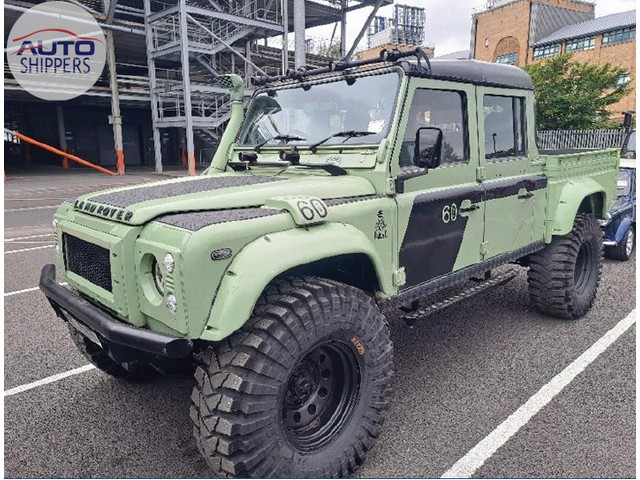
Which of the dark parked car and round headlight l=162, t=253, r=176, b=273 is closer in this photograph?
round headlight l=162, t=253, r=176, b=273

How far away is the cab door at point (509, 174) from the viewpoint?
153 inches

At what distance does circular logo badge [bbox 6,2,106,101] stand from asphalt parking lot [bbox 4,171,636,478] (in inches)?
796

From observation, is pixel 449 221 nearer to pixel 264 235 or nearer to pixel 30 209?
pixel 264 235

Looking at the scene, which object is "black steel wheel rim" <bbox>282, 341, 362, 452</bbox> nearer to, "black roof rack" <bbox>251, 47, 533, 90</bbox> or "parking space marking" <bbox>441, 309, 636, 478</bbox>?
"parking space marking" <bbox>441, 309, 636, 478</bbox>

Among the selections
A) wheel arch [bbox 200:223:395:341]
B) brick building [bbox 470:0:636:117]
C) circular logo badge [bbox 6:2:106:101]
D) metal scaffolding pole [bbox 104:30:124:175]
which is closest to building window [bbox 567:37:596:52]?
brick building [bbox 470:0:636:117]

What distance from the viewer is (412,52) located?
3.19 m

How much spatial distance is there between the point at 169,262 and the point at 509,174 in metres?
3.09

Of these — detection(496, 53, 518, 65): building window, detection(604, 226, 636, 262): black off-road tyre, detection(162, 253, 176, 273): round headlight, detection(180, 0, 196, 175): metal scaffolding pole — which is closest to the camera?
detection(162, 253, 176, 273): round headlight

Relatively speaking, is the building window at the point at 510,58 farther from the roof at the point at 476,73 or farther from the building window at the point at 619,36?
the roof at the point at 476,73

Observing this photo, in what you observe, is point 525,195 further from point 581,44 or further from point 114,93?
point 581,44

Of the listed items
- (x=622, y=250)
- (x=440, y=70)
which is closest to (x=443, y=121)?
(x=440, y=70)

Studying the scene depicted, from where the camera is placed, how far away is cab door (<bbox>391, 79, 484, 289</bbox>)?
3.22 meters

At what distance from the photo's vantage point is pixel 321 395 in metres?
2.83

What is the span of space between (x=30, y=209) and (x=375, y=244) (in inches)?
516
